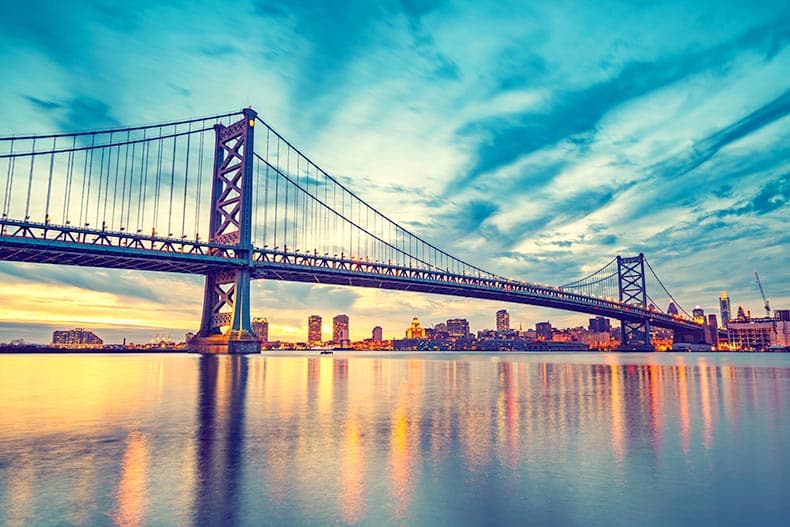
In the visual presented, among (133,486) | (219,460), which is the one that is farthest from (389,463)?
(133,486)

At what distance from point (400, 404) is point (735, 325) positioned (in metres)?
199

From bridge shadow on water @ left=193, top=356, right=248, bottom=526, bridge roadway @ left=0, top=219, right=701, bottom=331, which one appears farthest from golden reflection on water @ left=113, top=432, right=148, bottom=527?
bridge roadway @ left=0, top=219, right=701, bottom=331

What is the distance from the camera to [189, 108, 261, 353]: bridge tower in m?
56.0

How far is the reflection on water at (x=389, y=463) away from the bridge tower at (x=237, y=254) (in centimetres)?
3948

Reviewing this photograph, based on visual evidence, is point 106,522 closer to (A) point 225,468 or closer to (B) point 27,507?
(B) point 27,507

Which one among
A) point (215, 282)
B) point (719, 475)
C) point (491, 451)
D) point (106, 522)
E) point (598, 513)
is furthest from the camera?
point (215, 282)

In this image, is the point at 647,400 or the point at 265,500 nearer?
the point at 265,500

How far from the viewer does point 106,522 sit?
5.70 meters

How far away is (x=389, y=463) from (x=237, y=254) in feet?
170

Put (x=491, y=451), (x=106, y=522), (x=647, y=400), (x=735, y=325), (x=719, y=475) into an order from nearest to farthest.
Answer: (x=106, y=522) → (x=719, y=475) → (x=491, y=451) → (x=647, y=400) → (x=735, y=325)

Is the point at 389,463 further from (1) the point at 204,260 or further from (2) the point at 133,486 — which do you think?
(1) the point at 204,260

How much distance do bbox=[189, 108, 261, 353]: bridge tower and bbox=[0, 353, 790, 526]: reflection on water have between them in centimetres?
3948

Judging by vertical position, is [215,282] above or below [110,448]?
above

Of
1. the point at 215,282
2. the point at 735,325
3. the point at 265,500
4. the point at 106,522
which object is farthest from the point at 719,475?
the point at 735,325
